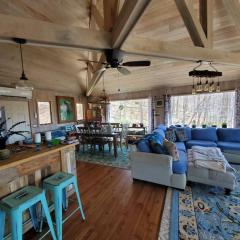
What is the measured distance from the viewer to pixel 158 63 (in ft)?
15.5

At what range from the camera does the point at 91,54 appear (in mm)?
5379

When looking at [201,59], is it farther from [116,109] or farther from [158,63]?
[116,109]

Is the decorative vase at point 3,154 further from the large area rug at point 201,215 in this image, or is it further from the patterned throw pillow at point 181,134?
the patterned throw pillow at point 181,134

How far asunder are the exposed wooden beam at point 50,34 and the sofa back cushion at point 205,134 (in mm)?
3993

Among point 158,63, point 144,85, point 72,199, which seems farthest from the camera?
point 144,85

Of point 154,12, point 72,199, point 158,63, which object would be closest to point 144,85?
point 158,63

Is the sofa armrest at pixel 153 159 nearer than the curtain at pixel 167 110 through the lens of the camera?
Yes

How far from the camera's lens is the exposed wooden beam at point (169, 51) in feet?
8.04

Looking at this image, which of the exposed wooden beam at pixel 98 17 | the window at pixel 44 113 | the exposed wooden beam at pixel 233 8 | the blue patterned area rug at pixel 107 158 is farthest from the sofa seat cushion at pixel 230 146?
the window at pixel 44 113

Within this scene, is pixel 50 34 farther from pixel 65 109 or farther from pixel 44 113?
pixel 65 109

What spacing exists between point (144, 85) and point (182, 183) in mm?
4537

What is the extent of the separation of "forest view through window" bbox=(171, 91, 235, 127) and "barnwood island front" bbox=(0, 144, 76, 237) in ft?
16.2

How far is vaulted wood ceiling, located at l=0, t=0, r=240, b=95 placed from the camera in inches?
125

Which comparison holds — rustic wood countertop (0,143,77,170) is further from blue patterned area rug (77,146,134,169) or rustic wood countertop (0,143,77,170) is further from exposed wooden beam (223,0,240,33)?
exposed wooden beam (223,0,240,33)
